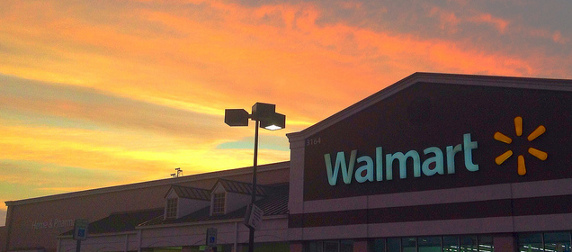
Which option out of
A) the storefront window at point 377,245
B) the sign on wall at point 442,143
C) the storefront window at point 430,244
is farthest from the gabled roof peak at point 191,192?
the storefront window at point 430,244

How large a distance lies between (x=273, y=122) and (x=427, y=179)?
10.8m

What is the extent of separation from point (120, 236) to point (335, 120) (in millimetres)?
21214

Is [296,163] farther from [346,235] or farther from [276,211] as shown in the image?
[346,235]

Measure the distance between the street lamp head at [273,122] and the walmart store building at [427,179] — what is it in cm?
1025

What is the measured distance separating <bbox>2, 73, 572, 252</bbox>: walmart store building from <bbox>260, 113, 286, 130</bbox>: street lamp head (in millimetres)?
10251

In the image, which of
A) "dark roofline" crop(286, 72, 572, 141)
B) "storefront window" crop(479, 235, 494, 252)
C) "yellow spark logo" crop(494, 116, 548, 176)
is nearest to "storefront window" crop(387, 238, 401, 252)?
"storefront window" crop(479, 235, 494, 252)

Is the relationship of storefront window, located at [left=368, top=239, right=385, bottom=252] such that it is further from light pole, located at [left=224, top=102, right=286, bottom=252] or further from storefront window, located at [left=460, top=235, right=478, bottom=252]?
light pole, located at [left=224, top=102, right=286, bottom=252]

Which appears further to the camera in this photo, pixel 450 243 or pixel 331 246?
pixel 331 246

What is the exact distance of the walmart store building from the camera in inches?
1109

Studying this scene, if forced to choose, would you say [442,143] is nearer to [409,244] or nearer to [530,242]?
[409,244]

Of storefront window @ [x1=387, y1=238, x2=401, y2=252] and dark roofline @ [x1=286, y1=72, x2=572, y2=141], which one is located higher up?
dark roofline @ [x1=286, y1=72, x2=572, y2=141]

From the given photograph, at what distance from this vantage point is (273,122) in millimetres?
24531

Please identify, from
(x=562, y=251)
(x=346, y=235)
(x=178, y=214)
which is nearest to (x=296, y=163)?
(x=346, y=235)

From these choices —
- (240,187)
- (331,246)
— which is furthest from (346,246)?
(240,187)
